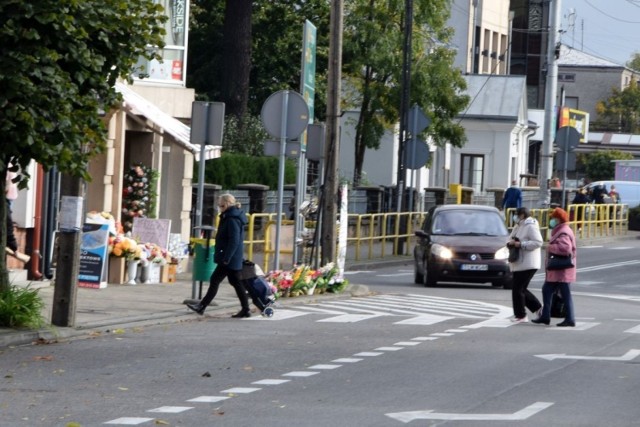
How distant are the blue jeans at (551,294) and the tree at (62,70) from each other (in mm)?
6143

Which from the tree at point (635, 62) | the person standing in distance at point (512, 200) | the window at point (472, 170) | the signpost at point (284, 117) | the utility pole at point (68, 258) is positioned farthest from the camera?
the tree at point (635, 62)

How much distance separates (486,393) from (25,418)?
376 cm

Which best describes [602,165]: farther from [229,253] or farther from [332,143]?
[229,253]

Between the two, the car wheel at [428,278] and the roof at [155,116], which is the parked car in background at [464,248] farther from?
the roof at [155,116]

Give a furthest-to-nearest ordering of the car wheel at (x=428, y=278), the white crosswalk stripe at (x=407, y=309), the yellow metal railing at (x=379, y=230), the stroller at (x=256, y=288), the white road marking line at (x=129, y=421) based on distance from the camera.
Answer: the car wheel at (x=428, y=278) → the yellow metal railing at (x=379, y=230) → the white crosswalk stripe at (x=407, y=309) → the stroller at (x=256, y=288) → the white road marking line at (x=129, y=421)

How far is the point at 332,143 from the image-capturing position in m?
26.0

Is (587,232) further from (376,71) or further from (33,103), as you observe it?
(33,103)

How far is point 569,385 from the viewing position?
13.1 meters

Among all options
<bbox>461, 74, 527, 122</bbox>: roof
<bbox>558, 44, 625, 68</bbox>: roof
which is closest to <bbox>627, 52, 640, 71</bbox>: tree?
<bbox>558, 44, 625, 68</bbox>: roof

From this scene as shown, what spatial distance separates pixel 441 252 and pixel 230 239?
29.9 ft

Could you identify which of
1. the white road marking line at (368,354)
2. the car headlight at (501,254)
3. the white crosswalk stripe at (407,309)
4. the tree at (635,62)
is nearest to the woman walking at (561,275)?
the white crosswalk stripe at (407,309)

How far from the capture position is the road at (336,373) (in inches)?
433

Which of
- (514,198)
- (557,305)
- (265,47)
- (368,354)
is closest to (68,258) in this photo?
(368,354)

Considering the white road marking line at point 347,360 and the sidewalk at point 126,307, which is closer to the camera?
the white road marking line at point 347,360
